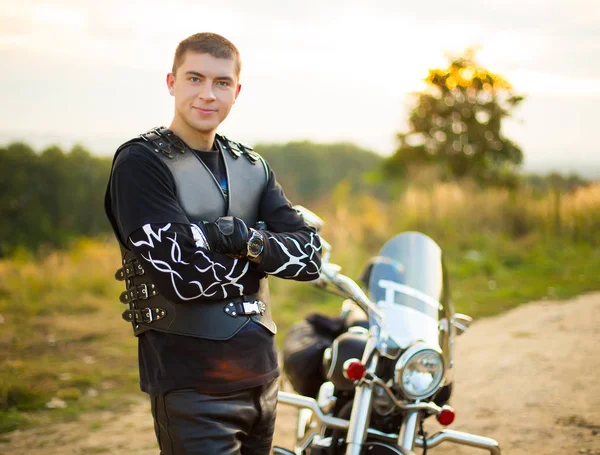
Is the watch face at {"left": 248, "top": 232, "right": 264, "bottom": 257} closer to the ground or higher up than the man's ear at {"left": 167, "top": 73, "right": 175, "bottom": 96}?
closer to the ground

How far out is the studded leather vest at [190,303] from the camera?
82.7 inches

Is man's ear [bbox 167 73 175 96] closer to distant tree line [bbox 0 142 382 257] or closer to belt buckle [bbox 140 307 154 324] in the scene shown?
belt buckle [bbox 140 307 154 324]

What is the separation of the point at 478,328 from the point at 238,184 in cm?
472

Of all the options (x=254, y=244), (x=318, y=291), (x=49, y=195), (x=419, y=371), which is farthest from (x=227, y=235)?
(x=49, y=195)

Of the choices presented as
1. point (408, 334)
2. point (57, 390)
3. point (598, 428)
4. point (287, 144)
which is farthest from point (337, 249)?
point (287, 144)

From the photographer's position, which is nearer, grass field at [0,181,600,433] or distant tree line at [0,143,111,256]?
grass field at [0,181,600,433]

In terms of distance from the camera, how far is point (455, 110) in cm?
1305

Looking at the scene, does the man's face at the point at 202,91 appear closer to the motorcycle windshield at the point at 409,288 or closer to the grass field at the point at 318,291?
the motorcycle windshield at the point at 409,288

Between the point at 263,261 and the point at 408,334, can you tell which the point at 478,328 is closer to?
the point at 408,334

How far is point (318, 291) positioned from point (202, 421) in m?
6.16

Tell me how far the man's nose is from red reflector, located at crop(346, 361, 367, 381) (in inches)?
40.7

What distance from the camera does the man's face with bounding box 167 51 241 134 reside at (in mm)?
2209

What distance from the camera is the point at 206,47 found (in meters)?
2.24

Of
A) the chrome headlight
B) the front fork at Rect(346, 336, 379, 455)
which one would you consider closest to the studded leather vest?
the front fork at Rect(346, 336, 379, 455)
